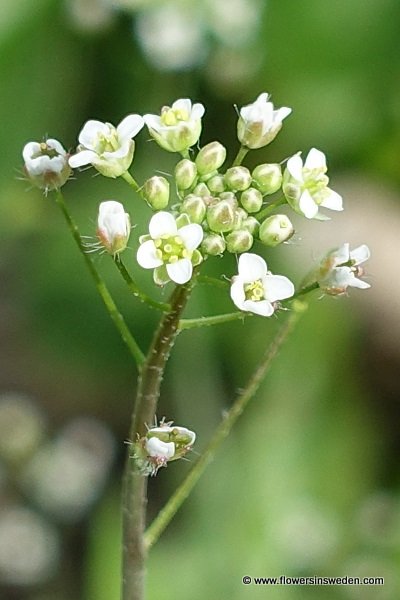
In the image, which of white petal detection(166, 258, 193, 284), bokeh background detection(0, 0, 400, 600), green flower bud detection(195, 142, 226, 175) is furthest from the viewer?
bokeh background detection(0, 0, 400, 600)

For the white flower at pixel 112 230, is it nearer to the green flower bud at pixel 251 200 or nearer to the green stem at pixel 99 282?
the green stem at pixel 99 282

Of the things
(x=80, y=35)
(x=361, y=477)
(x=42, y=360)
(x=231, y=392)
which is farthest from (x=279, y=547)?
(x=80, y=35)

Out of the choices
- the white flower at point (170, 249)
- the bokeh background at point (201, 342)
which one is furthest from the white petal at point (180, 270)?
the bokeh background at point (201, 342)

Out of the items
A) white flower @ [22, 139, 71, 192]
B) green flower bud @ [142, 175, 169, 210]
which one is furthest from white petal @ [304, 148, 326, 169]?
white flower @ [22, 139, 71, 192]

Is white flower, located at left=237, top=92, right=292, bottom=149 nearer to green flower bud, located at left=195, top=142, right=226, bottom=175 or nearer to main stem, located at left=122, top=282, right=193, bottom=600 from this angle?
green flower bud, located at left=195, top=142, right=226, bottom=175

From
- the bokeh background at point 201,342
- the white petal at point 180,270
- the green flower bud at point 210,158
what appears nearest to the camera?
the white petal at point 180,270

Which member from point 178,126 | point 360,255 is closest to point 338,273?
point 360,255
